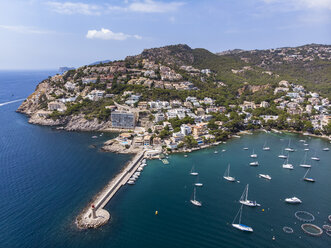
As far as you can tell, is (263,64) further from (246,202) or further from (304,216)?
(246,202)

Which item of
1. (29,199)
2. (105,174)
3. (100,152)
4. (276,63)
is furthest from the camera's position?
(276,63)

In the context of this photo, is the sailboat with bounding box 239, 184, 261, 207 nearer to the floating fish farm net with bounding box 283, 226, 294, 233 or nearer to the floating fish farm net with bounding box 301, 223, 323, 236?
the floating fish farm net with bounding box 283, 226, 294, 233

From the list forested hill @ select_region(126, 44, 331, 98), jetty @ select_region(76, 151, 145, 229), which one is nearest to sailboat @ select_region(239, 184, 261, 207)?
jetty @ select_region(76, 151, 145, 229)

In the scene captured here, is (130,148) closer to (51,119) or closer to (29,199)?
(29,199)

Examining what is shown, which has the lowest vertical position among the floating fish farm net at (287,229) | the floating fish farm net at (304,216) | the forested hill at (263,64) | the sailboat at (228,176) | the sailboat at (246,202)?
the floating fish farm net at (287,229)

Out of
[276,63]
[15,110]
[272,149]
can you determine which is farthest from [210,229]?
[276,63]

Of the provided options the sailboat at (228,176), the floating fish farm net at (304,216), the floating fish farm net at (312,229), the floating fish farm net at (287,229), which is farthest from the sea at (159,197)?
the sailboat at (228,176)

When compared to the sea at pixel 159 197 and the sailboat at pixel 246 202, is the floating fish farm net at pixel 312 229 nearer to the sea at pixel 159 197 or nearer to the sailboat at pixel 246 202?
the sea at pixel 159 197
